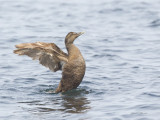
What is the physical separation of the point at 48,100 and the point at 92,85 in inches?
70.0

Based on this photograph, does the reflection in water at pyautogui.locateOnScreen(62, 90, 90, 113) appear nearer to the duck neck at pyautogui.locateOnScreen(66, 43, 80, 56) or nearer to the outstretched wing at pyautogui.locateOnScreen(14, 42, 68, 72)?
the outstretched wing at pyautogui.locateOnScreen(14, 42, 68, 72)

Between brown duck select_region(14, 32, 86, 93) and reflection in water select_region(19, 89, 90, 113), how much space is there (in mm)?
276

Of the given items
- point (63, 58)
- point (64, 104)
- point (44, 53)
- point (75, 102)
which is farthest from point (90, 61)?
point (64, 104)

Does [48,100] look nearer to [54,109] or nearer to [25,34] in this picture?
[54,109]

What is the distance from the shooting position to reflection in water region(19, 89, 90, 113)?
972 centimetres

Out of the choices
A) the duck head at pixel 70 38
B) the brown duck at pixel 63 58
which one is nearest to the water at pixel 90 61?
the brown duck at pixel 63 58

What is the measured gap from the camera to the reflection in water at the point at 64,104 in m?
9.72

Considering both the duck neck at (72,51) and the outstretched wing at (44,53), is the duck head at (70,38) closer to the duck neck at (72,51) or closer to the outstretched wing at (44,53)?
the duck neck at (72,51)

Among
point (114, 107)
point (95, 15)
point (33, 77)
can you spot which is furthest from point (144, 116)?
point (95, 15)

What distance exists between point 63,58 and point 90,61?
4.09m

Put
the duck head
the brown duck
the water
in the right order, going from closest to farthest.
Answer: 1. the water
2. the brown duck
3. the duck head

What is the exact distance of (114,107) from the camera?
9.75 meters

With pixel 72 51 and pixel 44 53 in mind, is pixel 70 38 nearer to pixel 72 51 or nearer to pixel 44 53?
pixel 72 51

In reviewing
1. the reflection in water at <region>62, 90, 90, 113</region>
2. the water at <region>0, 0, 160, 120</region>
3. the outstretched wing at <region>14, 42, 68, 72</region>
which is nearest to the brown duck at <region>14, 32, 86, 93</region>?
the outstretched wing at <region>14, 42, 68, 72</region>
